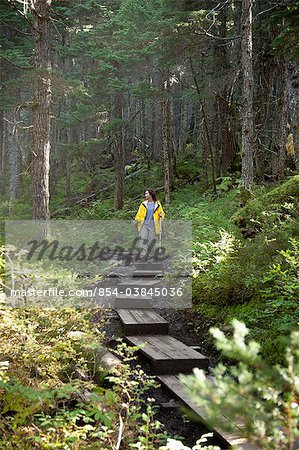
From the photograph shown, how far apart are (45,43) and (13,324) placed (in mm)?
10977

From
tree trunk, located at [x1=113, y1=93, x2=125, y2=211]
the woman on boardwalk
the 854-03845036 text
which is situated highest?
tree trunk, located at [x1=113, y1=93, x2=125, y2=211]

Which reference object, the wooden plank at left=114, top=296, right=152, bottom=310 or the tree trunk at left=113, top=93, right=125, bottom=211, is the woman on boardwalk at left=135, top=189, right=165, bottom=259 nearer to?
the wooden plank at left=114, top=296, right=152, bottom=310

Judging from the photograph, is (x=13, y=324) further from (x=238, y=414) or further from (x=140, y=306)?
(x=140, y=306)

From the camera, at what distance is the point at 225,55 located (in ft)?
71.7

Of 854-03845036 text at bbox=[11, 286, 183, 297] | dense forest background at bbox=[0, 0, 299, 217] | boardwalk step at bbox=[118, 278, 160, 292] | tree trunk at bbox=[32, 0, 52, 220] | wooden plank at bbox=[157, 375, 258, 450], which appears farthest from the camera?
dense forest background at bbox=[0, 0, 299, 217]

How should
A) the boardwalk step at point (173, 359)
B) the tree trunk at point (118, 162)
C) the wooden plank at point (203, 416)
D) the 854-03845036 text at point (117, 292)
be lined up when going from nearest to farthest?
the wooden plank at point (203, 416) < the boardwalk step at point (173, 359) < the 854-03845036 text at point (117, 292) < the tree trunk at point (118, 162)

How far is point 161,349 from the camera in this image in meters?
6.50

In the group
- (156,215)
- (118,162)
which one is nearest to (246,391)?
(156,215)

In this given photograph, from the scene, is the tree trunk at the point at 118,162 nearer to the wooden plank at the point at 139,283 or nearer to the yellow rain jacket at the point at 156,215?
the yellow rain jacket at the point at 156,215

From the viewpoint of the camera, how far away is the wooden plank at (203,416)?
3.85 meters

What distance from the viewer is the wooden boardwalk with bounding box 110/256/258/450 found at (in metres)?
4.39

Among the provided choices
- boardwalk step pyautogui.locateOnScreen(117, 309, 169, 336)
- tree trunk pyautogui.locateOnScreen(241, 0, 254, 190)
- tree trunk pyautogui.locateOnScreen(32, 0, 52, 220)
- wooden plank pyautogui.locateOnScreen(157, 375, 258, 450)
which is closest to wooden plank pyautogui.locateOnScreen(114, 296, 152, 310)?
boardwalk step pyautogui.locateOnScreen(117, 309, 169, 336)

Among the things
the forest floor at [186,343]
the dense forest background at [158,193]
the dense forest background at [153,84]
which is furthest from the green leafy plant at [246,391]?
the dense forest background at [153,84]

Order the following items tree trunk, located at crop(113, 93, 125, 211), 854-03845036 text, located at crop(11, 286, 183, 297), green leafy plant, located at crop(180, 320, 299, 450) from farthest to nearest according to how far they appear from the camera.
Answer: tree trunk, located at crop(113, 93, 125, 211) < 854-03845036 text, located at crop(11, 286, 183, 297) < green leafy plant, located at crop(180, 320, 299, 450)
